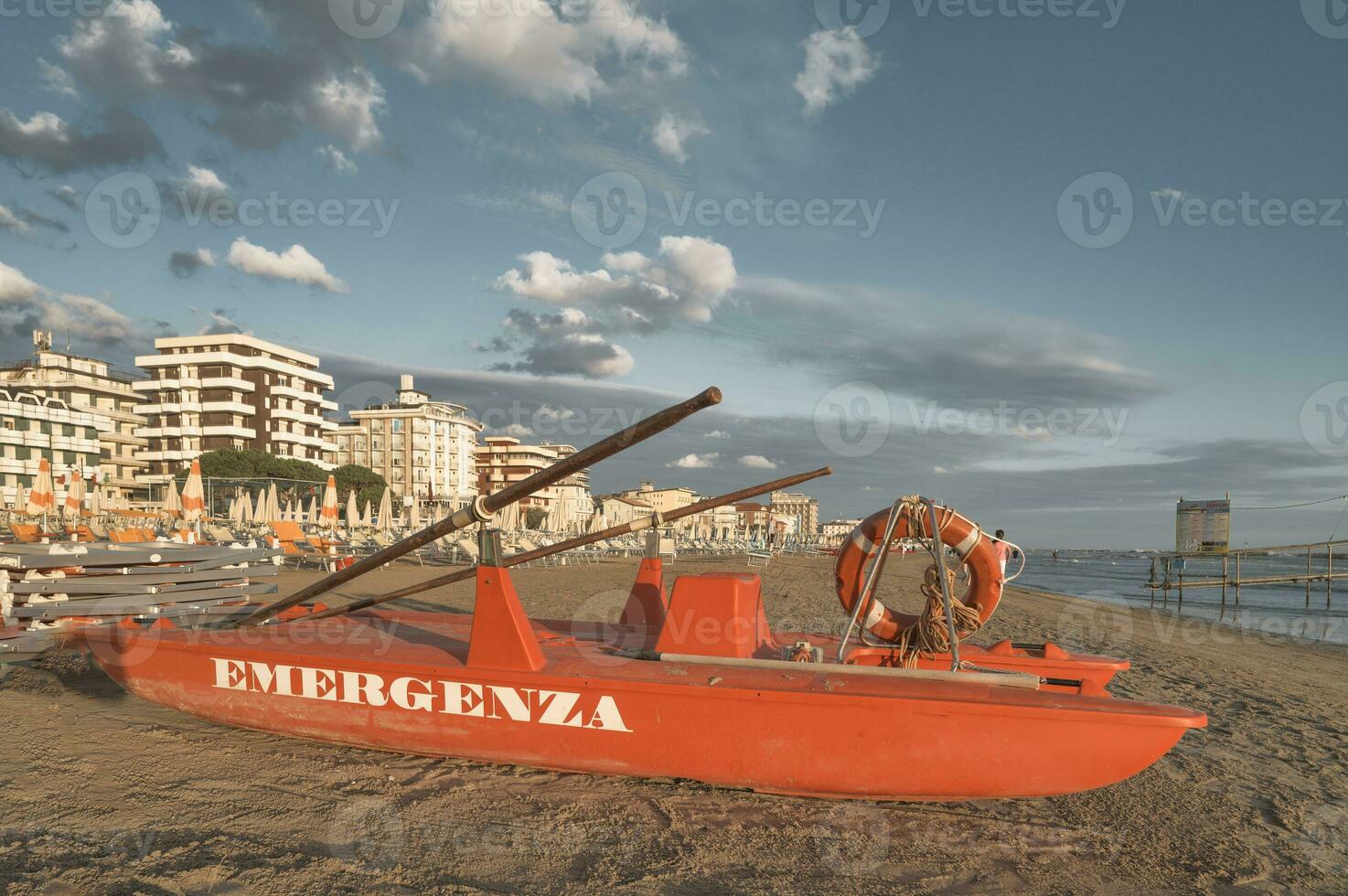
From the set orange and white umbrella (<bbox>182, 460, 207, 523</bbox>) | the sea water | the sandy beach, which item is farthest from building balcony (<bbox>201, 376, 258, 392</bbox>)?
the sandy beach

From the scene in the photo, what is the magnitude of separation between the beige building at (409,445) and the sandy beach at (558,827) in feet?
256

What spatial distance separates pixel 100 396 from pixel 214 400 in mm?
11929

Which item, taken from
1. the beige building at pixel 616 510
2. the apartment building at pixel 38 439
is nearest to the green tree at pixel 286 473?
the apartment building at pixel 38 439

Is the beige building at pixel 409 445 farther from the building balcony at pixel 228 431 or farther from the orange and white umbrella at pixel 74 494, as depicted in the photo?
the orange and white umbrella at pixel 74 494

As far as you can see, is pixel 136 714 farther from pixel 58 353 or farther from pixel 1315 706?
pixel 58 353

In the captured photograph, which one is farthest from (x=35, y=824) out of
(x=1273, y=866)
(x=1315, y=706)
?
(x=1315, y=706)

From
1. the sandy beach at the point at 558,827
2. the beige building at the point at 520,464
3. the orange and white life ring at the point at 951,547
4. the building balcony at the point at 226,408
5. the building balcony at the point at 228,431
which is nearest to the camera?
the sandy beach at the point at 558,827

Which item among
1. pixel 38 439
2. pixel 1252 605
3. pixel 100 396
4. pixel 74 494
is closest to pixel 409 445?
pixel 100 396

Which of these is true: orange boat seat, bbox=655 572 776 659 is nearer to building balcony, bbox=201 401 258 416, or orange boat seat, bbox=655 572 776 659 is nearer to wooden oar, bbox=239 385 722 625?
wooden oar, bbox=239 385 722 625

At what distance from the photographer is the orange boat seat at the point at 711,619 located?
15.3ft

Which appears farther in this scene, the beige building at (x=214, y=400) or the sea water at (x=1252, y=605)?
the beige building at (x=214, y=400)

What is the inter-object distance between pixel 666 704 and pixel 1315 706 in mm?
7184

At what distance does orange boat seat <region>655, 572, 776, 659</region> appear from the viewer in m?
4.67

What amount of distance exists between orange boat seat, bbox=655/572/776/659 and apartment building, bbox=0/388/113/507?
59374 millimetres
